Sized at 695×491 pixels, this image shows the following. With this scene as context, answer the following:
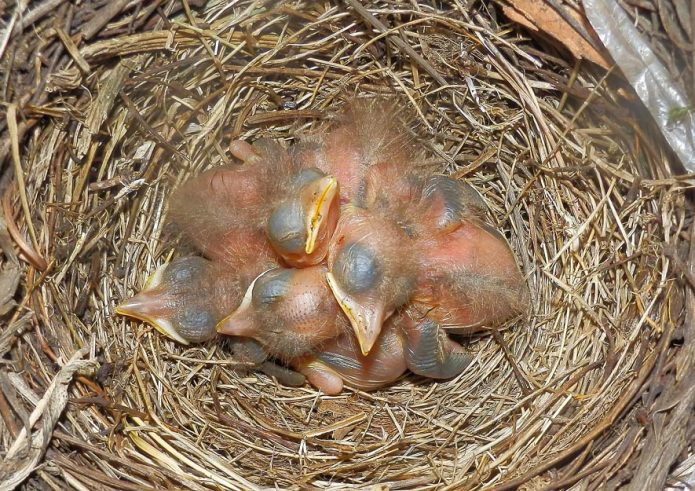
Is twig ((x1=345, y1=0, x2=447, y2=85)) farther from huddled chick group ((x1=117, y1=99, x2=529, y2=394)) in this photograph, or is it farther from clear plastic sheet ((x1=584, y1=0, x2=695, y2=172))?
clear plastic sheet ((x1=584, y1=0, x2=695, y2=172))

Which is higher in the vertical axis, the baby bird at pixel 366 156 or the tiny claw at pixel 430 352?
the baby bird at pixel 366 156

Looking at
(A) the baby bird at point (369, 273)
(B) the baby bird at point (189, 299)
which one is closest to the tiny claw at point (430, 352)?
(A) the baby bird at point (369, 273)

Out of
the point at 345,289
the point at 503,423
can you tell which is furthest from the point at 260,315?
the point at 503,423

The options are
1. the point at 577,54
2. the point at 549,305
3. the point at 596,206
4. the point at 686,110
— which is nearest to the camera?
the point at 686,110

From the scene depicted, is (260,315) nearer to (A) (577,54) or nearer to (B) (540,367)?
(B) (540,367)

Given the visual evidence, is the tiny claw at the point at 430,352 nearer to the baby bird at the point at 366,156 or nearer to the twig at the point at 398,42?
the baby bird at the point at 366,156

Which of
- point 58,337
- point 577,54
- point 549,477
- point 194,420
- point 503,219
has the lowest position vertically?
point 194,420
